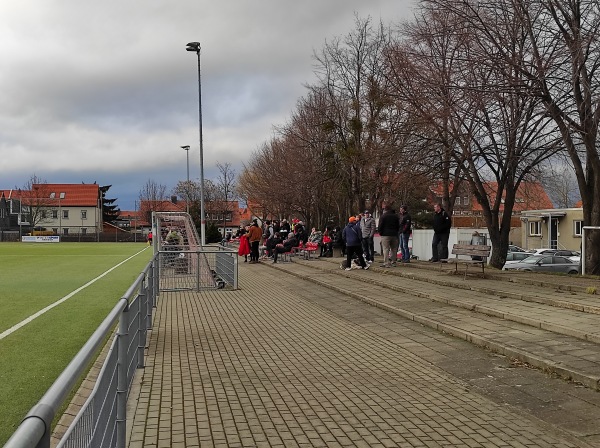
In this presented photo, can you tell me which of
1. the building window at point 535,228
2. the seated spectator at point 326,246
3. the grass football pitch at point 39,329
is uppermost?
the building window at point 535,228

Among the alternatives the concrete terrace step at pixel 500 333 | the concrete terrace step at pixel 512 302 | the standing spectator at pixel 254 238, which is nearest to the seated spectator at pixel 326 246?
the standing spectator at pixel 254 238

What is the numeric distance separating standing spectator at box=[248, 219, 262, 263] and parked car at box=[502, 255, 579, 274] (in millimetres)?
11045

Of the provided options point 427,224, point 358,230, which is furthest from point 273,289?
point 427,224

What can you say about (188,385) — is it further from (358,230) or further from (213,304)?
(358,230)

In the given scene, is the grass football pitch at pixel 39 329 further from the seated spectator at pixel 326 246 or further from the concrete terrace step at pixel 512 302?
the seated spectator at pixel 326 246

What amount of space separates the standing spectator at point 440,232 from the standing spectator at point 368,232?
203cm

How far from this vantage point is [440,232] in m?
20.4

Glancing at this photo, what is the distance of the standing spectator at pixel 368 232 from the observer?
21.3 metres

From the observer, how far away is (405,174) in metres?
21.3

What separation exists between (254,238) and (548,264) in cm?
1317

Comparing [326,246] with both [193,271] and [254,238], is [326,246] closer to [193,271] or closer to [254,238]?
[254,238]

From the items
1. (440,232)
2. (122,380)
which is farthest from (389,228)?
(122,380)

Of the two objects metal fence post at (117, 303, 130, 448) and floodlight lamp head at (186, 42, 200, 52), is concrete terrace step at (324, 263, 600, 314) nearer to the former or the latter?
metal fence post at (117, 303, 130, 448)

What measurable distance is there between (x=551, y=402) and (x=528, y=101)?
38.3ft
